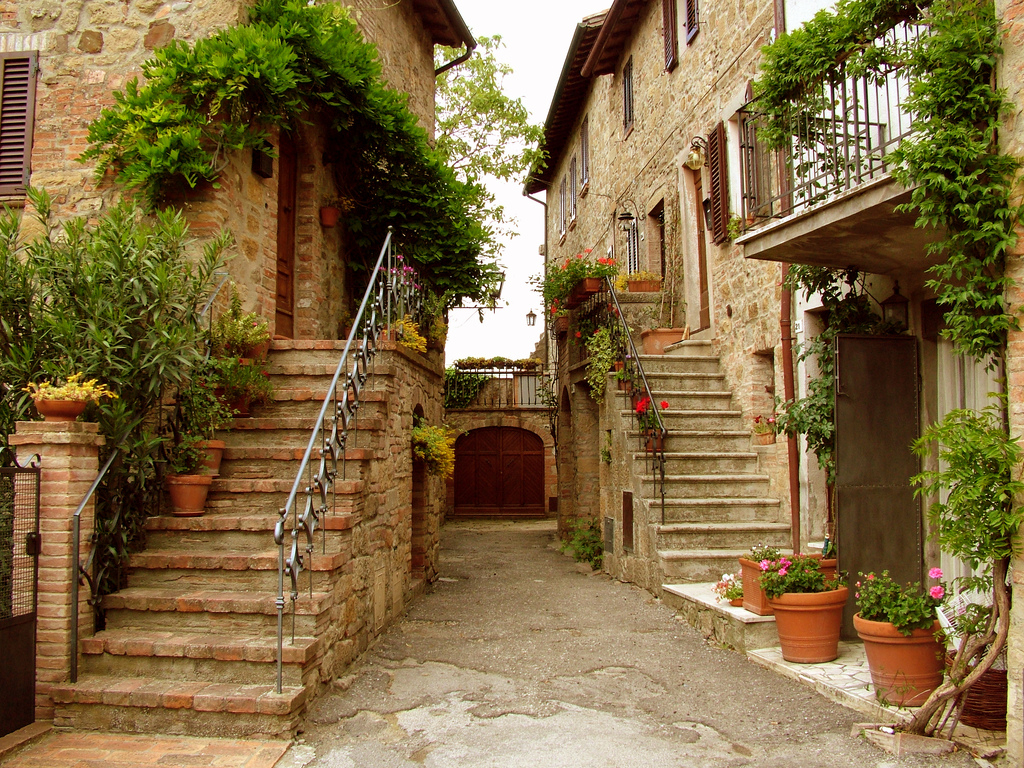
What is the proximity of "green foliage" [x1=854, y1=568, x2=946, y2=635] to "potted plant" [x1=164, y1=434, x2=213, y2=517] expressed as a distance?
14.3 ft

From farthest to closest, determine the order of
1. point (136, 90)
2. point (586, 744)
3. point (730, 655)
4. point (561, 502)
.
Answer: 1. point (561, 502)
2. point (136, 90)
3. point (730, 655)
4. point (586, 744)

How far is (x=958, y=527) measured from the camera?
381 cm

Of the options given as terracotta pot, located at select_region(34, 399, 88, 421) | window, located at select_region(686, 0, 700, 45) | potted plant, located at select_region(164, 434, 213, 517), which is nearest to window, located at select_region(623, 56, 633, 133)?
window, located at select_region(686, 0, 700, 45)

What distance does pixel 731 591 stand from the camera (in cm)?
618

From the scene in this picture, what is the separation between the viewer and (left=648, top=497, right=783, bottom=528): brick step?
25.5ft

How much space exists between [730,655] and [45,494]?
4643 mm

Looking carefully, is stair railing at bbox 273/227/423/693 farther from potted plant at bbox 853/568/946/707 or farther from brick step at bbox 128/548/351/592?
potted plant at bbox 853/568/946/707

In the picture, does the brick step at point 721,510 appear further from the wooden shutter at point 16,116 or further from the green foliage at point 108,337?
the wooden shutter at point 16,116

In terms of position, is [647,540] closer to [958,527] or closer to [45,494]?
[958,527]

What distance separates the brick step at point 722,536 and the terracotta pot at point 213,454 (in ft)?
13.2

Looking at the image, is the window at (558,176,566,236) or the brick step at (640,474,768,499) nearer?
the brick step at (640,474,768,499)

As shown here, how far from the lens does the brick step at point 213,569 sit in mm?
5082

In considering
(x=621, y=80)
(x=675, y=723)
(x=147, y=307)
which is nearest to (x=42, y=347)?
(x=147, y=307)

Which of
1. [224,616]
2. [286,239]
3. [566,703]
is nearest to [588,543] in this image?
[286,239]
